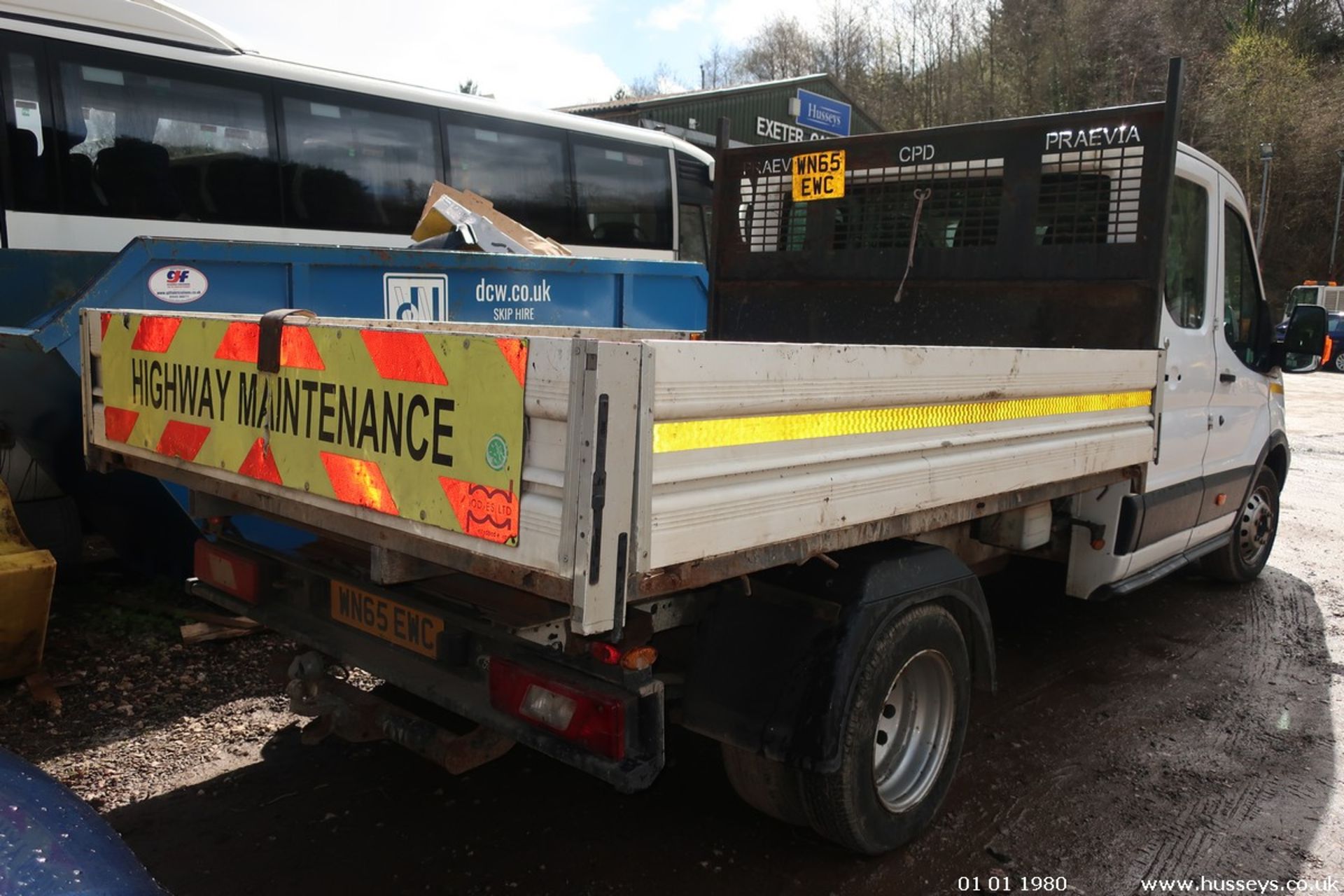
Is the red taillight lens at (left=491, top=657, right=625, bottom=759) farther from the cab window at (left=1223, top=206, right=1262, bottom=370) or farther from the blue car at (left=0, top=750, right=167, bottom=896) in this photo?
the cab window at (left=1223, top=206, right=1262, bottom=370)

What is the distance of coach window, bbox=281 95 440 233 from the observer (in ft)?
26.5

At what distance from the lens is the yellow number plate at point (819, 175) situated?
16.3 feet

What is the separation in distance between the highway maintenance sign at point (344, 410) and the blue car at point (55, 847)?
876 mm

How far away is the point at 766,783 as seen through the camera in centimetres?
281

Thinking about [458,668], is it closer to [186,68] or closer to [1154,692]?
[1154,692]

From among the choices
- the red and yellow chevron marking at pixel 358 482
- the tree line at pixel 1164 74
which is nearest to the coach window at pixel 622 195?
the red and yellow chevron marking at pixel 358 482

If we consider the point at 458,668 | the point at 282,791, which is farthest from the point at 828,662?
the point at 282,791

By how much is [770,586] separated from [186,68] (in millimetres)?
7109

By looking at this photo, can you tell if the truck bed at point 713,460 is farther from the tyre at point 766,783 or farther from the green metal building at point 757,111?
the green metal building at point 757,111

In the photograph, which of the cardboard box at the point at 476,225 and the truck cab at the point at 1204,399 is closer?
the truck cab at the point at 1204,399

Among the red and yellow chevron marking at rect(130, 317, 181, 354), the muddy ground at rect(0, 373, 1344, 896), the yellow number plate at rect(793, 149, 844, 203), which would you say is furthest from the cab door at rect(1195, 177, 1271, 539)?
the red and yellow chevron marking at rect(130, 317, 181, 354)

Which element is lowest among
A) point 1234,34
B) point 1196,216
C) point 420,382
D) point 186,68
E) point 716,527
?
point 716,527

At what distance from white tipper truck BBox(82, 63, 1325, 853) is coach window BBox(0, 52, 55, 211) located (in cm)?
444

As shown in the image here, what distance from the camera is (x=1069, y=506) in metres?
4.37
